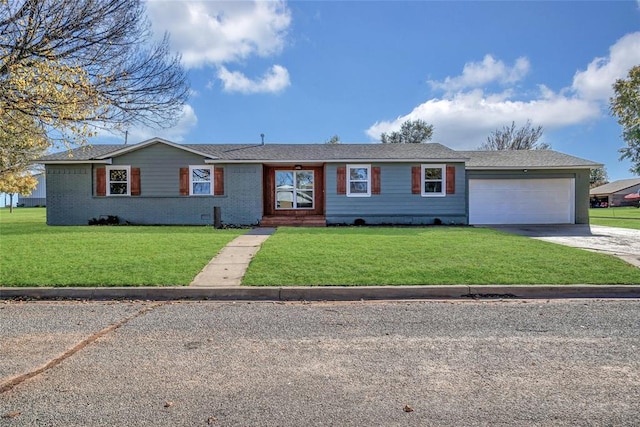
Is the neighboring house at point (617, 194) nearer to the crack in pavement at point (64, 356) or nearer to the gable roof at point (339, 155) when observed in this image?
the gable roof at point (339, 155)

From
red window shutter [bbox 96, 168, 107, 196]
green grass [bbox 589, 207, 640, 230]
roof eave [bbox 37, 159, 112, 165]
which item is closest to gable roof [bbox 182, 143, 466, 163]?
roof eave [bbox 37, 159, 112, 165]

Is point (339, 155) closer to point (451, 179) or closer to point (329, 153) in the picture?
point (329, 153)

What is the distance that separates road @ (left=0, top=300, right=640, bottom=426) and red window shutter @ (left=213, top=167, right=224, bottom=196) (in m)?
11.6

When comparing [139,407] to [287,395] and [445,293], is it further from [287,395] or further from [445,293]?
[445,293]

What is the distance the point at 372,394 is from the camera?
3059 millimetres

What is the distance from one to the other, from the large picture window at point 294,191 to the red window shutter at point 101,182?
7.50m

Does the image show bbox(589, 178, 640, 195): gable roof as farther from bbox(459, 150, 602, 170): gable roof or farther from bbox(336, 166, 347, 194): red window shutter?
bbox(336, 166, 347, 194): red window shutter

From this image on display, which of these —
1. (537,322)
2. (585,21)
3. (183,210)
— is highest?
(585,21)

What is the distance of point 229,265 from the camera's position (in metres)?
8.09

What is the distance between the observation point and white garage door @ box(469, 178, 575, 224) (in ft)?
58.0

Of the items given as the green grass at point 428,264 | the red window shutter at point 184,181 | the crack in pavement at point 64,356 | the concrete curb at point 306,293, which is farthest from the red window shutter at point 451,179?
the crack in pavement at point 64,356

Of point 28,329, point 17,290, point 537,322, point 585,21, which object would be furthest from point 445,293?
point 585,21

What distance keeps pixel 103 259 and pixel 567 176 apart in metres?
18.7

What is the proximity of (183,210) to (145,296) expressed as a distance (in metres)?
11.2
